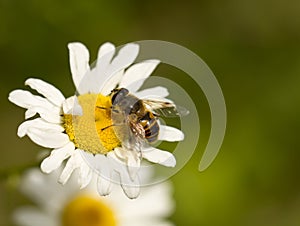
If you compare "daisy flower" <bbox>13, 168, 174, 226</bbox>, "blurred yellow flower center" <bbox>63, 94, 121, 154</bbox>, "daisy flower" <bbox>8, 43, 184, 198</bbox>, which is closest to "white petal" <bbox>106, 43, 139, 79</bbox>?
"daisy flower" <bbox>8, 43, 184, 198</bbox>

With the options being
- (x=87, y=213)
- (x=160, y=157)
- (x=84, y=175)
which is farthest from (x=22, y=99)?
(x=87, y=213)

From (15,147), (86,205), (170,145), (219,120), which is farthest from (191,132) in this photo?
(15,147)

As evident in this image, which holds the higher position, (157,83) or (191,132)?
(157,83)

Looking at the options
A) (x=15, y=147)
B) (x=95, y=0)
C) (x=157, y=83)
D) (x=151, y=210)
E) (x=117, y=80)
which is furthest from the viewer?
(x=95, y=0)

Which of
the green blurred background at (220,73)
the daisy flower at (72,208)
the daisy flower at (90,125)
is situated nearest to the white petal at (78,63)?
the daisy flower at (90,125)

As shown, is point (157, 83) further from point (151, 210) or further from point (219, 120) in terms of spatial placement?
point (151, 210)

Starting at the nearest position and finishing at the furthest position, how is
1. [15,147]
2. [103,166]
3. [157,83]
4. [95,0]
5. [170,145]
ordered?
[103,166]
[157,83]
[170,145]
[15,147]
[95,0]
